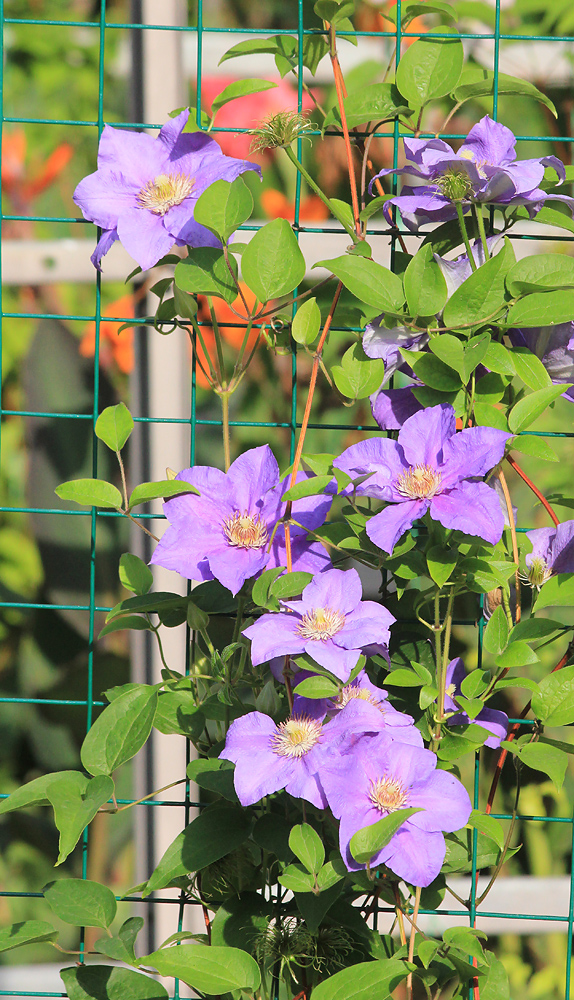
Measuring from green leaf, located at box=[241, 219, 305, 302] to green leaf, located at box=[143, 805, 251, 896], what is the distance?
0.34 metres

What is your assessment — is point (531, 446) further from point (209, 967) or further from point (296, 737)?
point (209, 967)

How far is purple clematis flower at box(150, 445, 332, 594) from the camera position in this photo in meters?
0.55

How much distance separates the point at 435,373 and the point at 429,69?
0.24 metres

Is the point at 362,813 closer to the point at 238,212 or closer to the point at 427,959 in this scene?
the point at 427,959

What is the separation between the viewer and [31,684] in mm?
1533

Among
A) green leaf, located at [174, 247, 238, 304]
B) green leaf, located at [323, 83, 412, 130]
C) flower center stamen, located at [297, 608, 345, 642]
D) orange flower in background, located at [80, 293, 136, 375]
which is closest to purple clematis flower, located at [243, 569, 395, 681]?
flower center stamen, located at [297, 608, 345, 642]

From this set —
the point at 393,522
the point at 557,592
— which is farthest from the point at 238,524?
the point at 557,592

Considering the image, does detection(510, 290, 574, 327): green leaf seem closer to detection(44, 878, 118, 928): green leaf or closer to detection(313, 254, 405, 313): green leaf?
detection(313, 254, 405, 313): green leaf

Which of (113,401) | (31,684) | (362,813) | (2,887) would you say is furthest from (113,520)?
(362,813)

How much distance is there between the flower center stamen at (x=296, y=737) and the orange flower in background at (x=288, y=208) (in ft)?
3.00

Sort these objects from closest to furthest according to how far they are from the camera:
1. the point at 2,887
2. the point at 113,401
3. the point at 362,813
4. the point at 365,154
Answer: the point at 362,813 → the point at 365,154 → the point at 2,887 → the point at 113,401

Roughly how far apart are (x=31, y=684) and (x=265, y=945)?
3.52 ft

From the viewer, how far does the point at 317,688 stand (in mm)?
487

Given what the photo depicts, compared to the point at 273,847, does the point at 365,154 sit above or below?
above
